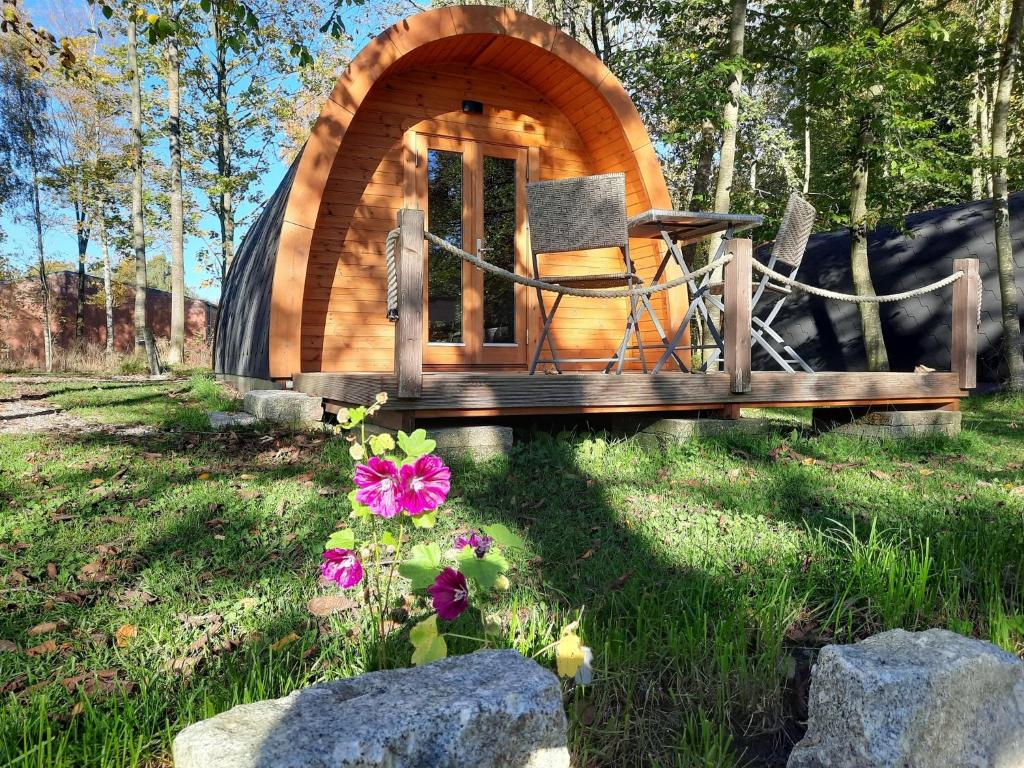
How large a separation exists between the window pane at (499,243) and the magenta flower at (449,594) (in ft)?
18.0

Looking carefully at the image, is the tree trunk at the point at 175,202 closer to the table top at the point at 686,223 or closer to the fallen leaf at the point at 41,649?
the table top at the point at 686,223

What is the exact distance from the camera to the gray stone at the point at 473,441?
398cm

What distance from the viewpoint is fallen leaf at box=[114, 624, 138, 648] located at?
2008mm

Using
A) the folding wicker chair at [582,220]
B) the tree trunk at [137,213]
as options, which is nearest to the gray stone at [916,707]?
the folding wicker chair at [582,220]

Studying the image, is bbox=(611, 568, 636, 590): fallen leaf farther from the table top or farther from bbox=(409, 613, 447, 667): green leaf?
the table top

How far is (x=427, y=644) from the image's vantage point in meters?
1.59

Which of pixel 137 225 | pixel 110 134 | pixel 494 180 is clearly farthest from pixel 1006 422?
pixel 110 134

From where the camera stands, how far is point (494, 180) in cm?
714

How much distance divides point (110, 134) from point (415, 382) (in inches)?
880

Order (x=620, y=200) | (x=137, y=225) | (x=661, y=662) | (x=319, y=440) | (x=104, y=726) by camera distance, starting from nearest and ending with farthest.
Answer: (x=104, y=726)
(x=661, y=662)
(x=319, y=440)
(x=620, y=200)
(x=137, y=225)

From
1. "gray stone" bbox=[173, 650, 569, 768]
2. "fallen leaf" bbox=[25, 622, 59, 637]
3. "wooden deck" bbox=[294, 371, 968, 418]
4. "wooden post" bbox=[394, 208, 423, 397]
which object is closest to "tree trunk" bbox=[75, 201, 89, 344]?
"wooden deck" bbox=[294, 371, 968, 418]

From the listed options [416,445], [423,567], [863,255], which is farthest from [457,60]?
[423,567]

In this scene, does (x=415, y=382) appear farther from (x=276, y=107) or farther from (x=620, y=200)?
(x=276, y=107)

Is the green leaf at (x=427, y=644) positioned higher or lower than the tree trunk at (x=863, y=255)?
lower
